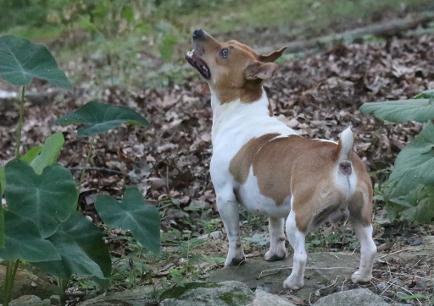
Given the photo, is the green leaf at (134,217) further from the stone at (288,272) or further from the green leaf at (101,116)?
the stone at (288,272)

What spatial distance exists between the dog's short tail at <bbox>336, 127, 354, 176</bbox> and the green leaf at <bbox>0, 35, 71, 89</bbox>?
49.0 inches

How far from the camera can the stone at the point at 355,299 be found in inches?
141

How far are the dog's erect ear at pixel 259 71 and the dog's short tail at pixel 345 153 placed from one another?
2.88 ft

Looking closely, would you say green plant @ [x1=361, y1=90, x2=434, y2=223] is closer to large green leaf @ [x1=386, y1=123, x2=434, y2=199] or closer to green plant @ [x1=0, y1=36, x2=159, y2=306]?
large green leaf @ [x1=386, y1=123, x2=434, y2=199]

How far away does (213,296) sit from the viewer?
3734 mm

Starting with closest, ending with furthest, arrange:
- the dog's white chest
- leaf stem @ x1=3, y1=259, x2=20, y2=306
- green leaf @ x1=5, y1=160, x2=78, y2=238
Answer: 1. green leaf @ x1=5, y1=160, x2=78, y2=238
2. leaf stem @ x1=3, y1=259, x2=20, y2=306
3. the dog's white chest

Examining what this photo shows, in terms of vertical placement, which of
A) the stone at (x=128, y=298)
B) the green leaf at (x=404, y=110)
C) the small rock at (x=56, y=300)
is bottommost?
the small rock at (x=56, y=300)

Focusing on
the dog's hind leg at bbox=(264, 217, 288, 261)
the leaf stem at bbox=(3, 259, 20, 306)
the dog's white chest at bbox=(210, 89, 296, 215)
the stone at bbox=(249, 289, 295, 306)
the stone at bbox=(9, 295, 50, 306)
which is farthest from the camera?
the dog's hind leg at bbox=(264, 217, 288, 261)

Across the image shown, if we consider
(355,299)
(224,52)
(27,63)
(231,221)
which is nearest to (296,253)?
(355,299)

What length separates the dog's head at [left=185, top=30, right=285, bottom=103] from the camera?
15.5ft

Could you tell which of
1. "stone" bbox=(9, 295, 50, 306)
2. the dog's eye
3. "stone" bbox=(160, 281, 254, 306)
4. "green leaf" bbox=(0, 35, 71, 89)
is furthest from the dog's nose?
"stone" bbox=(9, 295, 50, 306)

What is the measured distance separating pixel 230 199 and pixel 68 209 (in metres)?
1.26

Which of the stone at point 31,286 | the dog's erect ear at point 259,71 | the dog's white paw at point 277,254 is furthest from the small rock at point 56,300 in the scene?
the dog's erect ear at point 259,71

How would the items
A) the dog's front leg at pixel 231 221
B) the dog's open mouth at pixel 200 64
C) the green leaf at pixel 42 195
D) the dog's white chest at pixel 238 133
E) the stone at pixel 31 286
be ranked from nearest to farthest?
the green leaf at pixel 42 195, the stone at pixel 31 286, the dog's white chest at pixel 238 133, the dog's front leg at pixel 231 221, the dog's open mouth at pixel 200 64
